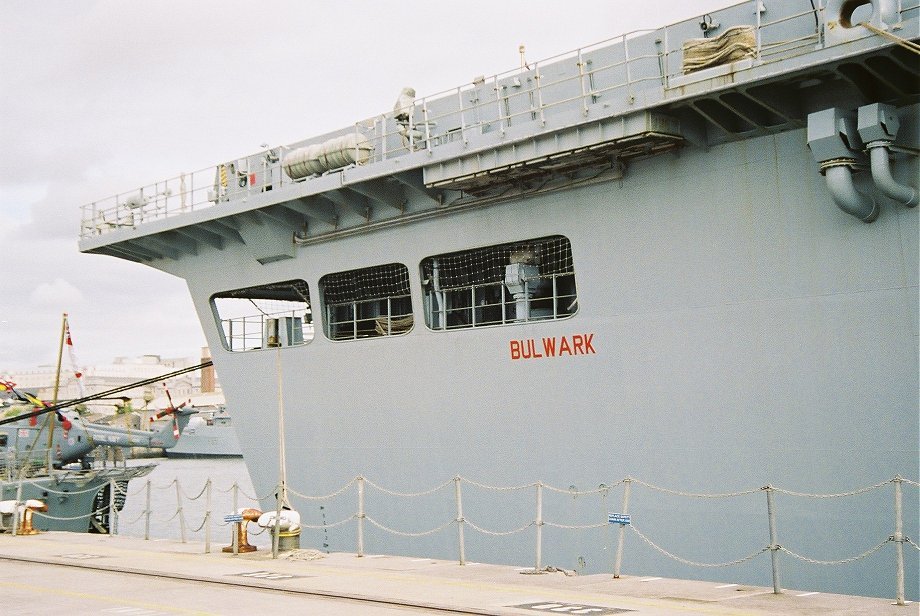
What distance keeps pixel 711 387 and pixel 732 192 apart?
2550 millimetres

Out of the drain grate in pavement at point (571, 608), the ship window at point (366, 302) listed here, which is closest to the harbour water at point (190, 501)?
the ship window at point (366, 302)

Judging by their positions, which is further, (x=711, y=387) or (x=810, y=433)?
(x=711, y=387)

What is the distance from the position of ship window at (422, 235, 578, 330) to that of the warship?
0.05 metres

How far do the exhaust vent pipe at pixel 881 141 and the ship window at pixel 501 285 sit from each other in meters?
4.65

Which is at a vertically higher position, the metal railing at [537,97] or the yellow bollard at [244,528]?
the metal railing at [537,97]

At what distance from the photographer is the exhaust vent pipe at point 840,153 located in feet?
34.6

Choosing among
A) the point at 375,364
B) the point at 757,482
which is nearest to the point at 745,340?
the point at 757,482

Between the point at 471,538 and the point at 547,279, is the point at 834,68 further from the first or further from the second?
the point at 471,538

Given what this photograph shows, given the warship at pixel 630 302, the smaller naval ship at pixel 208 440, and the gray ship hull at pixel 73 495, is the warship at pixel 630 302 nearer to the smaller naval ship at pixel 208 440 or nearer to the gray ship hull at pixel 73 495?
the gray ship hull at pixel 73 495

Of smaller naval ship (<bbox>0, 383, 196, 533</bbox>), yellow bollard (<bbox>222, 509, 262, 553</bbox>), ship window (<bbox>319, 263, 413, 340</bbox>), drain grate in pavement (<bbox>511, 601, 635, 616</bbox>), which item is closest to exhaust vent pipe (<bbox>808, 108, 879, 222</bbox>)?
drain grate in pavement (<bbox>511, 601, 635, 616</bbox>)

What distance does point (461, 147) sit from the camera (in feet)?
44.5

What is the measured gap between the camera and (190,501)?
42125 mm

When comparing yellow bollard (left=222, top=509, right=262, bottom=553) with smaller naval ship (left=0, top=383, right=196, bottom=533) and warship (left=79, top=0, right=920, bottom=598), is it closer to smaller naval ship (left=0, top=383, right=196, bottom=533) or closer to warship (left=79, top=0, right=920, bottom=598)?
warship (left=79, top=0, right=920, bottom=598)

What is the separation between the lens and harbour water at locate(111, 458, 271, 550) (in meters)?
20.3
